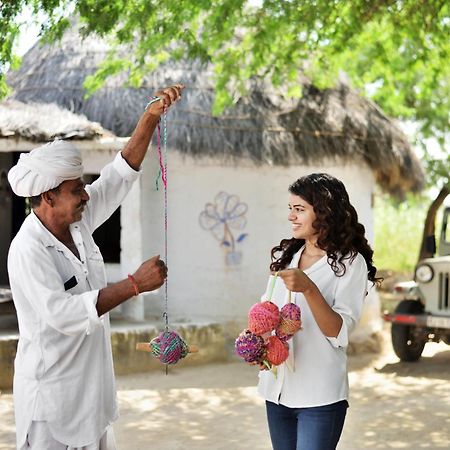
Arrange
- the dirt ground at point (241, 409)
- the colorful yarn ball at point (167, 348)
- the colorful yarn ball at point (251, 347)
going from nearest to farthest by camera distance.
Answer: the colorful yarn ball at point (251, 347)
the colorful yarn ball at point (167, 348)
the dirt ground at point (241, 409)

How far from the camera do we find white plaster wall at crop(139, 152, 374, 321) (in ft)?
33.8

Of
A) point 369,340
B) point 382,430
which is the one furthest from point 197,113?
point 382,430

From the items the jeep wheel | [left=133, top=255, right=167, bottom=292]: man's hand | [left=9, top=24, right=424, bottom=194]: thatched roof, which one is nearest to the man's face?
[left=133, top=255, right=167, bottom=292]: man's hand

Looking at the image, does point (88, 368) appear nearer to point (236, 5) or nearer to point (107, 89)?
point (236, 5)

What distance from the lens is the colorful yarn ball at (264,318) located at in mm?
3129

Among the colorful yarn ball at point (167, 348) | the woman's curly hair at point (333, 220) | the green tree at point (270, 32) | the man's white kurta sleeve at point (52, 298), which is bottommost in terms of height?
the colorful yarn ball at point (167, 348)

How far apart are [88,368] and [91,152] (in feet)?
23.3

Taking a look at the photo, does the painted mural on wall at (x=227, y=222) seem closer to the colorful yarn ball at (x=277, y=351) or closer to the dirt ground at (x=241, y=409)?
the dirt ground at (x=241, y=409)

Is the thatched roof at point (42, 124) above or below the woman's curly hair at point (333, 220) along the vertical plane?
above

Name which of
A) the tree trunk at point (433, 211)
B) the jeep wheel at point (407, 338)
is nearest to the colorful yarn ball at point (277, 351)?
the jeep wheel at point (407, 338)

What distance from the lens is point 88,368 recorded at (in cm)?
316

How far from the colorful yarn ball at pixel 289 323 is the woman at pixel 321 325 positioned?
0.06m

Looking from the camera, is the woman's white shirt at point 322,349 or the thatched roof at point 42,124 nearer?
the woman's white shirt at point 322,349

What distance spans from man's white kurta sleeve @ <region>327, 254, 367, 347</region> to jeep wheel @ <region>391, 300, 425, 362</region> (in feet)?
21.9
